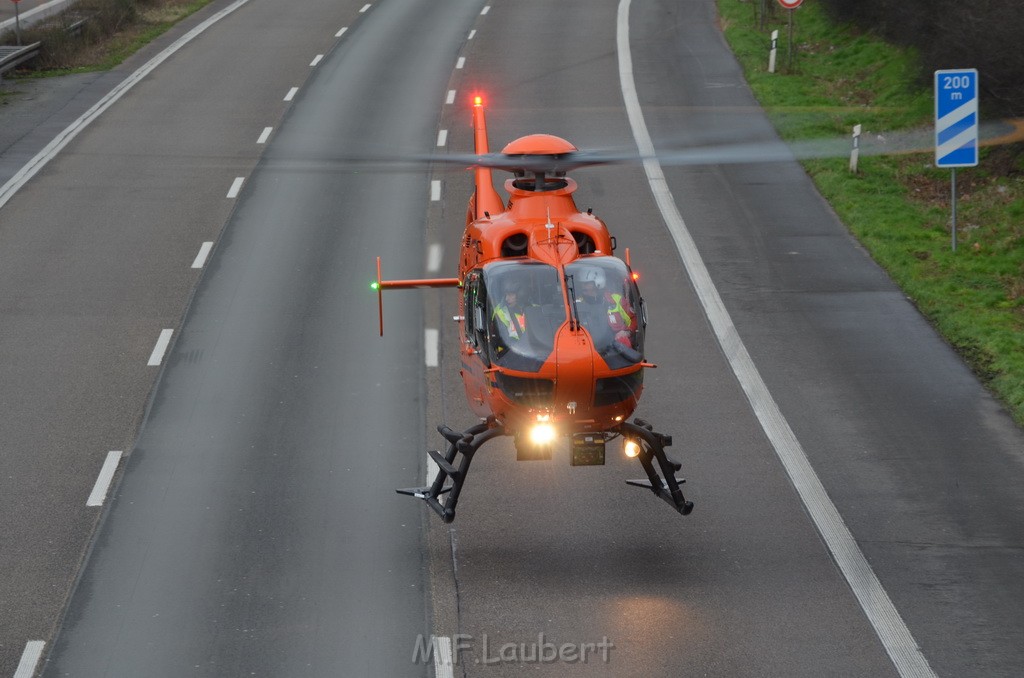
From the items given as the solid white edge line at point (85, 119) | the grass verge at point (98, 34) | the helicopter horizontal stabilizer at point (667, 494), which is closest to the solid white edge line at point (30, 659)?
the helicopter horizontal stabilizer at point (667, 494)

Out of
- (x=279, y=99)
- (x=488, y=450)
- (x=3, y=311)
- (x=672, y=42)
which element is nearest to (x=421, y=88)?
(x=279, y=99)

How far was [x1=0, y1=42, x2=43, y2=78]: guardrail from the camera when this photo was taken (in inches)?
1312

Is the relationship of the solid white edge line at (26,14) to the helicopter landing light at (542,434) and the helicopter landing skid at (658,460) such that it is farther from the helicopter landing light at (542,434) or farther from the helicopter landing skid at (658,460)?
the helicopter landing light at (542,434)

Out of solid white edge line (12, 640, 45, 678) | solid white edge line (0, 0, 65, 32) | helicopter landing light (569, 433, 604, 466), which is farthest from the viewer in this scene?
solid white edge line (0, 0, 65, 32)

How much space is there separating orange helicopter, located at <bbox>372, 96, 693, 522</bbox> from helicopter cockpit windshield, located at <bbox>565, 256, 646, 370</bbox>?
0.01m

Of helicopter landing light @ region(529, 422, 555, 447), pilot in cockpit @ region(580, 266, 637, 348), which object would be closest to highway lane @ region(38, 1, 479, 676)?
helicopter landing light @ region(529, 422, 555, 447)

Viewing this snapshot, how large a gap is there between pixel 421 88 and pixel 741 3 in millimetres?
12390

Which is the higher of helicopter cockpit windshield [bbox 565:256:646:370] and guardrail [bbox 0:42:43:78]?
guardrail [bbox 0:42:43:78]

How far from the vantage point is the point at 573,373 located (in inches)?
481

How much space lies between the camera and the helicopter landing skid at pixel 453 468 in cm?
1354

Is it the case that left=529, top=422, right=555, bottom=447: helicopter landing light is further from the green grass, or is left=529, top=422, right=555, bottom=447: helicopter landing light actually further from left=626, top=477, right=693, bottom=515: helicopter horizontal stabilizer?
the green grass

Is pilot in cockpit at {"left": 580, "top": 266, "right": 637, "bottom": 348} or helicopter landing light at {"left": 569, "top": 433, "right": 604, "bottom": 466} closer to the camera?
helicopter landing light at {"left": 569, "top": 433, "right": 604, "bottom": 466}

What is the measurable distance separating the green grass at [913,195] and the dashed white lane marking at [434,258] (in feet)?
24.0

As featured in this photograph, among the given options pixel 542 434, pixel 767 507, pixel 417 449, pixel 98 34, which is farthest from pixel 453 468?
pixel 98 34
